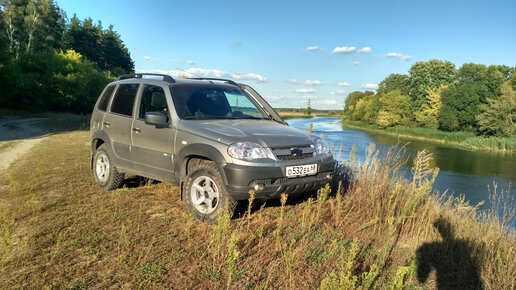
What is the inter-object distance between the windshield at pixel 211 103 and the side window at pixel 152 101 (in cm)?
26

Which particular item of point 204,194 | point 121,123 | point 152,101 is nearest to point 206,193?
point 204,194

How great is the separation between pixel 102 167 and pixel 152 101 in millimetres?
1893

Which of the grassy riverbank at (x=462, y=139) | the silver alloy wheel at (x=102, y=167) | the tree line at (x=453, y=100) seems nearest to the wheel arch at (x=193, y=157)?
the silver alloy wheel at (x=102, y=167)

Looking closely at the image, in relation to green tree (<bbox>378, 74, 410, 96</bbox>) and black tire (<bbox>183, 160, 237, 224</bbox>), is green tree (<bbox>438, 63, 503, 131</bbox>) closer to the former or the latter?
green tree (<bbox>378, 74, 410, 96</bbox>)

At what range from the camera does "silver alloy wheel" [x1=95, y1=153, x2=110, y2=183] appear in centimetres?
616

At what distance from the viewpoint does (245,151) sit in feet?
13.5

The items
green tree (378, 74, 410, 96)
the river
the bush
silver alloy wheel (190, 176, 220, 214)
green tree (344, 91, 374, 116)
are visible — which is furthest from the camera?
green tree (344, 91, 374, 116)

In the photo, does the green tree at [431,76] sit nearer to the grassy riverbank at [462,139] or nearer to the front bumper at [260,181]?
the grassy riverbank at [462,139]

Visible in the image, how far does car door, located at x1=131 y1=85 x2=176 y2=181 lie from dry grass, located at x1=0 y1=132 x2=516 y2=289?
Result: 63cm

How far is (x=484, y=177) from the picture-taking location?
2434 centimetres

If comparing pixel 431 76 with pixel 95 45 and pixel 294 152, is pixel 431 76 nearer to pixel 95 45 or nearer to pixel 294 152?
pixel 95 45

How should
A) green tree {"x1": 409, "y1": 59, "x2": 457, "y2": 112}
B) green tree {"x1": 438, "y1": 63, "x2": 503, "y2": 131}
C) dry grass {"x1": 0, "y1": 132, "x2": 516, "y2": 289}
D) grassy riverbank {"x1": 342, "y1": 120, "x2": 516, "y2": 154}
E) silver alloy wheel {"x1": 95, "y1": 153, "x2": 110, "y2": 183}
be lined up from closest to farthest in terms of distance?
dry grass {"x1": 0, "y1": 132, "x2": 516, "y2": 289} → silver alloy wheel {"x1": 95, "y1": 153, "x2": 110, "y2": 183} → grassy riverbank {"x1": 342, "y1": 120, "x2": 516, "y2": 154} → green tree {"x1": 438, "y1": 63, "x2": 503, "y2": 131} → green tree {"x1": 409, "y1": 59, "x2": 457, "y2": 112}

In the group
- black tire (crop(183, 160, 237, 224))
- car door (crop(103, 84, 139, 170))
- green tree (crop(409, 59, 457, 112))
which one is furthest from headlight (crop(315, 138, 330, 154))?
green tree (crop(409, 59, 457, 112))

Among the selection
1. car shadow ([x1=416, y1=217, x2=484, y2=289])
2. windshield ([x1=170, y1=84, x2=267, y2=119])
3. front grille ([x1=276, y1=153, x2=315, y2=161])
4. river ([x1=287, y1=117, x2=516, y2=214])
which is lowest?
river ([x1=287, y1=117, x2=516, y2=214])
